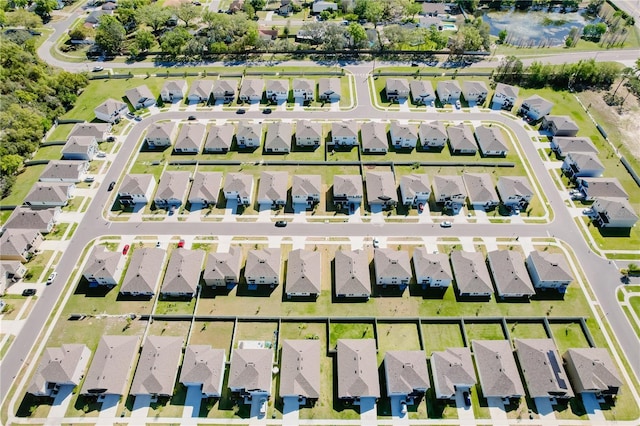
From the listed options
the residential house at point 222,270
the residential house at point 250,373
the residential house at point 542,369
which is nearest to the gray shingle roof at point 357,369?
the residential house at point 250,373

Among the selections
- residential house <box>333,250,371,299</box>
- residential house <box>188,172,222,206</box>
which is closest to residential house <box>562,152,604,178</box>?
residential house <box>333,250,371,299</box>

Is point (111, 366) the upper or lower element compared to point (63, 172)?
lower

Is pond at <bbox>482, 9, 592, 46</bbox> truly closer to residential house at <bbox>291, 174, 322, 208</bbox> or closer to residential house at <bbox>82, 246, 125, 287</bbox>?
residential house at <bbox>291, 174, 322, 208</bbox>

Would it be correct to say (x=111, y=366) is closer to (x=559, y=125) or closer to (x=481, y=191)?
(x=481, y=191)

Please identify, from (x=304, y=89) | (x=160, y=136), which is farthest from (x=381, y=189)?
(x=160, y=136)

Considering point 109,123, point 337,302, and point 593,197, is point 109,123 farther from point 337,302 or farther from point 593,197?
point 593,197

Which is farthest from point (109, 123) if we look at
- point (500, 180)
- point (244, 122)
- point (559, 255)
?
point (559, 255)
